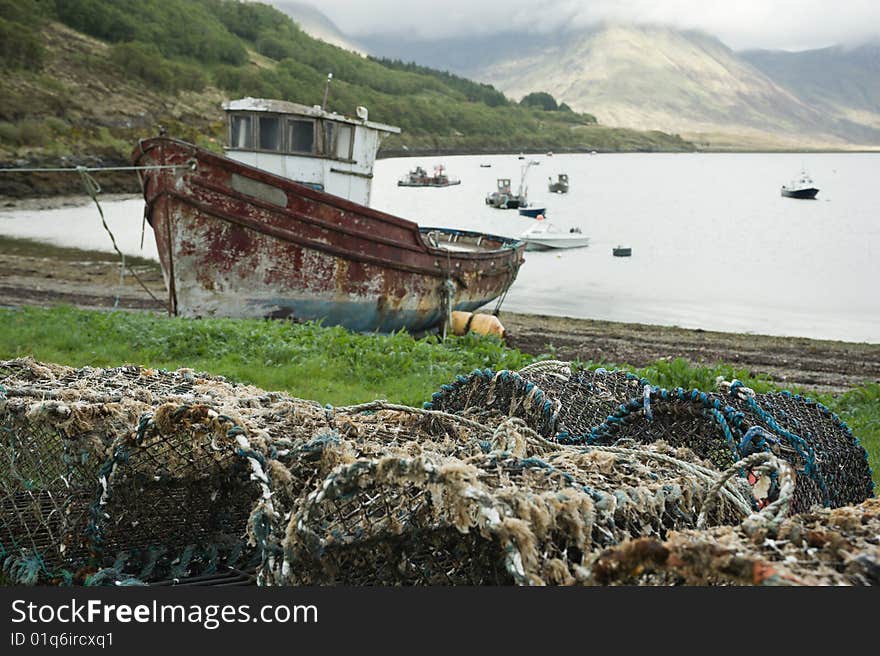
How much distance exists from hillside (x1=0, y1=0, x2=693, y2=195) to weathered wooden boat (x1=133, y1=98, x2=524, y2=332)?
81.5ft

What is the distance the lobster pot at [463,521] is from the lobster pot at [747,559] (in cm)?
18

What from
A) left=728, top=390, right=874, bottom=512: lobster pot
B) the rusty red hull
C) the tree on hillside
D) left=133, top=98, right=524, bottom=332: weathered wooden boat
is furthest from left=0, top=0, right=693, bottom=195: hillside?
the tree on hillside

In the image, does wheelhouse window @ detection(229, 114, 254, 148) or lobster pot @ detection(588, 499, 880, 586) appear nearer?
lobster pot @ detection(588, 499, 880, 586)

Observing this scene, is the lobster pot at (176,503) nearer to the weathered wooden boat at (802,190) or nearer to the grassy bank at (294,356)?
the grassy bank at (294,356)

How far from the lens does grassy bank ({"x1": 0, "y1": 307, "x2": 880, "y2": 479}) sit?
25.4ft

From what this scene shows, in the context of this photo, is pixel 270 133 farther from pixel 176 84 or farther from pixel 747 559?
pixel 176 84

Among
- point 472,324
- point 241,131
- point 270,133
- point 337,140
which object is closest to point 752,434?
point 472,324

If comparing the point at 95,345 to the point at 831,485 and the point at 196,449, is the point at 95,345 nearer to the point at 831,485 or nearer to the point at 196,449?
the point at 196,449

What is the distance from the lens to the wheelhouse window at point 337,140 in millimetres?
13859

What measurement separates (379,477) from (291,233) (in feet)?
32.9

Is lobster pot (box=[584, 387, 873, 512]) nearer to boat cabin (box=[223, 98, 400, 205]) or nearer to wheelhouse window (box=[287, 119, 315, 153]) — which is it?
boat cabin (box=[223, 98, 400, 205])

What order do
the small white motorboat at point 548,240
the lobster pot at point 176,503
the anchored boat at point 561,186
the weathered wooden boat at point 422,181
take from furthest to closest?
the anchored boat at point 561,186, the weathered wooden boat at point 422,181, the small white motorboat at point 548,240, the lobster pot at point 176,503

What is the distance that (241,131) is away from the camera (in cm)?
1391

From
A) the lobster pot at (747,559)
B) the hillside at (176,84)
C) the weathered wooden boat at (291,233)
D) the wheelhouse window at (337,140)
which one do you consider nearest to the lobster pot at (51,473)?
the lobster pot at (747,559)
